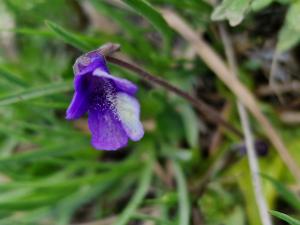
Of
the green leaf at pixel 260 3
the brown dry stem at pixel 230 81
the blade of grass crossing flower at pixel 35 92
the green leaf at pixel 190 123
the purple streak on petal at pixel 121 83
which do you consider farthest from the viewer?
the green leaf at pixel 190 123

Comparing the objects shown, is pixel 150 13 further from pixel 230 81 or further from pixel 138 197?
pixel 138 197

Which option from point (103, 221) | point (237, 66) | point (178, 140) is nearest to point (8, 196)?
point (103, 221)

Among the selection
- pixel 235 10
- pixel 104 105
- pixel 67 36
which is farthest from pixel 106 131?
pixel 235 10

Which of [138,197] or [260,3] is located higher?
[260,3]

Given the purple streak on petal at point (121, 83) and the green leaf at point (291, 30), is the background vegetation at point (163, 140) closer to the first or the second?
the green leaf at point (291, 30)

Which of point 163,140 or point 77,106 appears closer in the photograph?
point 77,106

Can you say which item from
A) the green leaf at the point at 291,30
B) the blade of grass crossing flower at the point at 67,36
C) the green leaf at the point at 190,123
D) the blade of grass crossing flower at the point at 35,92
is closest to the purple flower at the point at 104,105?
the blade of grass crossing flower at the point at 67,36

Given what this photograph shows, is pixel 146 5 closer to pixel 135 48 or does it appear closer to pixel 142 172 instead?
pixel 135 48
